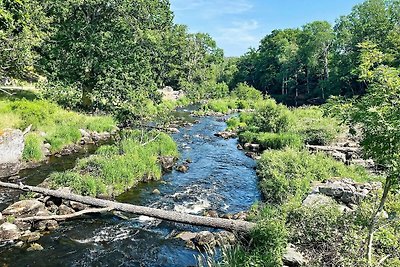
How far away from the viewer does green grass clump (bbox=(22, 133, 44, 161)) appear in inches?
869

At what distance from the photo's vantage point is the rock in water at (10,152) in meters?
19.9

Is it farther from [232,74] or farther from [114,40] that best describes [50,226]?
[232,74]

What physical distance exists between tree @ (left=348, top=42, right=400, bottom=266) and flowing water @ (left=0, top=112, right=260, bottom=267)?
7.36 meters

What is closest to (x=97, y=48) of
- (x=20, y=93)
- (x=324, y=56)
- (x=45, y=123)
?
(x=20, y=93)

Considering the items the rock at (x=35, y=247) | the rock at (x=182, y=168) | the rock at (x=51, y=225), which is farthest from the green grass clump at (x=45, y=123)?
the rock at (x=35, y=247)

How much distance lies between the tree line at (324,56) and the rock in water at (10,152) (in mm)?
48922

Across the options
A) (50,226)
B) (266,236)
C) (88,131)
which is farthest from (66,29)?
(266,236)

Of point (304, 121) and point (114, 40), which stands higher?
point (114, 40)

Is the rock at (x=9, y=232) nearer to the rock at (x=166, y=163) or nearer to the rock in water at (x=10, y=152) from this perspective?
the rock in water at (x=10, y=152)

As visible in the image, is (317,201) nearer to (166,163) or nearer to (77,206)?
(77,206)

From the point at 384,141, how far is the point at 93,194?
13.4 meters

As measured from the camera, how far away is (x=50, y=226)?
13.9m

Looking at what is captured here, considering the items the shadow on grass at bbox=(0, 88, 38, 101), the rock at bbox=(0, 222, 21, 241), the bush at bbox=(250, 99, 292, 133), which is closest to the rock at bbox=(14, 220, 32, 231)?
the rock at bbox=(0, 222, 21, 241)

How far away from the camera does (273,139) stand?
2953 cm
